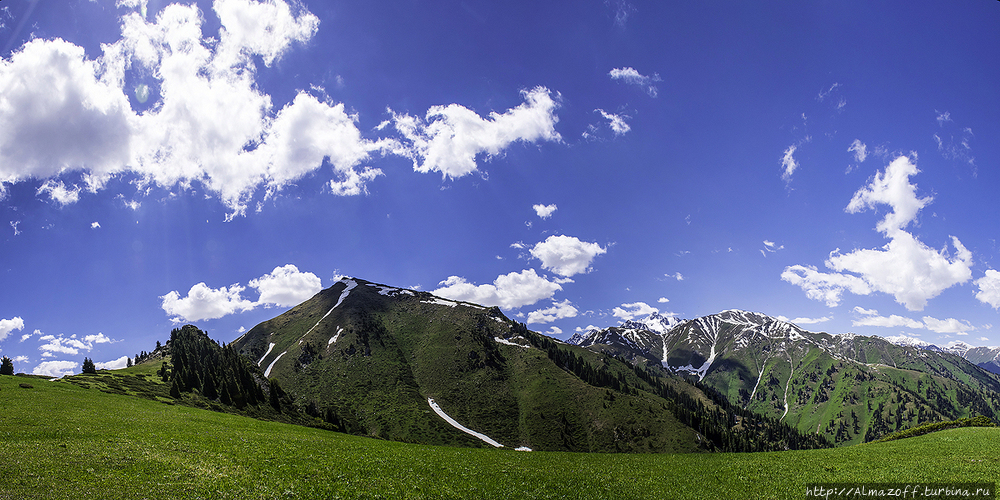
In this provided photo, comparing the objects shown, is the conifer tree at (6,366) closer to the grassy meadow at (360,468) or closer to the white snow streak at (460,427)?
the grassy meadow at (360,468)

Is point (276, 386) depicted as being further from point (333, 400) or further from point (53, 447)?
point (53, 447)

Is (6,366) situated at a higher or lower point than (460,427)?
higher

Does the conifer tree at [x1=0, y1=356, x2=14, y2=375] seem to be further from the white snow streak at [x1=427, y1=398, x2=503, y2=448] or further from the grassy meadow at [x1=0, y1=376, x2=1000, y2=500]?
the white snow streak at [x1=427, y1=398, x2=503, y2=448]

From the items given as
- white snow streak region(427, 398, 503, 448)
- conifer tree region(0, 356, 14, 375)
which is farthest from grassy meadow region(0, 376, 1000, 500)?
white snow streak region(427, 398, 503, 448)

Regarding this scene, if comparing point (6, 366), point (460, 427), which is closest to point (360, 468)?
point (6, 366)

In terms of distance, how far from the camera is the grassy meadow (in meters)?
20.0

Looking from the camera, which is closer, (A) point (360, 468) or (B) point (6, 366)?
(A) point (360, 468)

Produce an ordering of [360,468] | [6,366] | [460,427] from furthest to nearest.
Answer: [460,427], [6,366], [360,468]

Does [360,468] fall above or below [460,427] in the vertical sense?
above

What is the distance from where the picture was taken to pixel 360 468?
84.1ft

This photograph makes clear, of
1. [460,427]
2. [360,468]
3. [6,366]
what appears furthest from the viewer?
[460,427]

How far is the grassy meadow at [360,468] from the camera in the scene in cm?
2002

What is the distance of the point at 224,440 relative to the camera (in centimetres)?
3234

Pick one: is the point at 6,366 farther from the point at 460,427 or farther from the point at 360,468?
the point at 460,427
